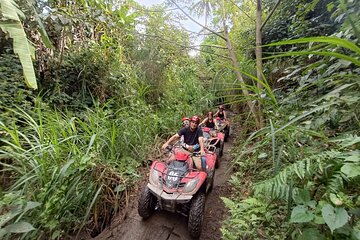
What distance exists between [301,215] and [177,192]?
1568mm

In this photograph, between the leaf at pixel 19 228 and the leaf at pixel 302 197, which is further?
the leaf at pixel 19 228

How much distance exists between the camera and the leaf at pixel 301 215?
1.11m

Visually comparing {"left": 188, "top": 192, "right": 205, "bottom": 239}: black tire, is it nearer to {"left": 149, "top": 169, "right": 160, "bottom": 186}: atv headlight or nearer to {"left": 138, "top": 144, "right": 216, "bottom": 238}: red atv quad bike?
{"left": 138, "top": 144, "right": 216, "bottom": 238}: red atv quad bike

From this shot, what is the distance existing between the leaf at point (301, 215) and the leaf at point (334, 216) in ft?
0.34

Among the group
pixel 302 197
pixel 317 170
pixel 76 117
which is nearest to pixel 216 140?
pixel 76 117

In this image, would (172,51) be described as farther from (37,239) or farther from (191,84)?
(37,239)

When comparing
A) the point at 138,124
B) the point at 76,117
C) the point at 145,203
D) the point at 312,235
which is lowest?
the point at 145,203

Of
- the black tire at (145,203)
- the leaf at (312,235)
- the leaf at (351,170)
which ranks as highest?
the leaf at (351,170)

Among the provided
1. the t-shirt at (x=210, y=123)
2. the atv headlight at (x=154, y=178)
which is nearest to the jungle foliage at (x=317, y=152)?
the atv headlight at (x=154, y=178)

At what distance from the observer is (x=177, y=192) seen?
8.16 feet

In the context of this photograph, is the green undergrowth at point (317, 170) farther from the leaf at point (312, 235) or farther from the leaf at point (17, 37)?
the leaf at point (17, 37)

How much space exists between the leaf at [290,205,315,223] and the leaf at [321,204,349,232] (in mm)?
105

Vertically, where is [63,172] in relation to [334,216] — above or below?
below

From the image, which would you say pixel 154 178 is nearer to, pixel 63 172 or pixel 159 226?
pixel 159 226
